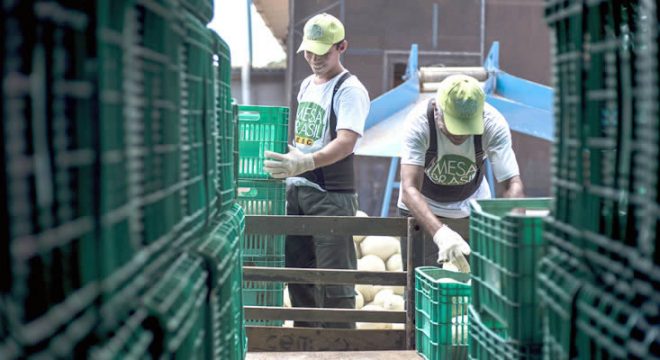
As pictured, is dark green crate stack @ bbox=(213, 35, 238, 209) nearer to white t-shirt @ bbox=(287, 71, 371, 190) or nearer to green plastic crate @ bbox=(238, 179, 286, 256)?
white t-shirt @ bbox=(287, 71, 371, 190)

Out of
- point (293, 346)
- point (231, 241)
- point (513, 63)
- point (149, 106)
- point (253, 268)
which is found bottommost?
point (293, 346)

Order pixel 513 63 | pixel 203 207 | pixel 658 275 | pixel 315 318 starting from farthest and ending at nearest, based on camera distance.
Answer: pixel 513 63, pixel 315 318, pixel 203 207, pixel 658 275

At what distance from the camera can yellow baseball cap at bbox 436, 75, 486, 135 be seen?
3812 millimetres

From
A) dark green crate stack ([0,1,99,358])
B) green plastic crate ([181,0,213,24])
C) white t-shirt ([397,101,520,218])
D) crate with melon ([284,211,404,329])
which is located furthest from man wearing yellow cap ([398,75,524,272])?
A: dark green crate stack ([0,1,99,358])

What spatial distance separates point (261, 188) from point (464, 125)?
A: 123 cm

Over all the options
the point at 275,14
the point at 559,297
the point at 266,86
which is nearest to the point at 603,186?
the point at 559,297

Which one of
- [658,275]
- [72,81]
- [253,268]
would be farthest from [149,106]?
[253,268]

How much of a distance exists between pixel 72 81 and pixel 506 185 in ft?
11.6

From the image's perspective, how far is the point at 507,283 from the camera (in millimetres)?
1949

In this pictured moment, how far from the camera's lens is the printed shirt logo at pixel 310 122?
4.17 m

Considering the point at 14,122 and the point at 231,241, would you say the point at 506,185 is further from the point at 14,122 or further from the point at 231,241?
the point at 14,122

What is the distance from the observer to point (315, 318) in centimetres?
393

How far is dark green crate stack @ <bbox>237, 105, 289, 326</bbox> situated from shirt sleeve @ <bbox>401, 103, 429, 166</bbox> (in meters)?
0.71

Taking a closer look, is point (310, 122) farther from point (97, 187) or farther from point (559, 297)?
point (97, 187)
